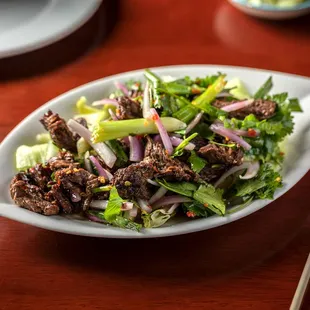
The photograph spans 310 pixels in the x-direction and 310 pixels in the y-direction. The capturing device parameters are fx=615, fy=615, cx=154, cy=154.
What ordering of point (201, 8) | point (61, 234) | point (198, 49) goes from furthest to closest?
1. point (201, 8)
2. point (198, 49)
3. point (61, 234)

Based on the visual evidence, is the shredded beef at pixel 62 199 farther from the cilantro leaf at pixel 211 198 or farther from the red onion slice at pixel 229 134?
the red onion slice at pixel 229 134

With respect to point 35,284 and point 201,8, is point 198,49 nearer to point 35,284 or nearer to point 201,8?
point 201,8

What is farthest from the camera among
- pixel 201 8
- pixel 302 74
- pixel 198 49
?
pixel 201 8

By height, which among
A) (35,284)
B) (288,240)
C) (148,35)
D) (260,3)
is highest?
(260,3)

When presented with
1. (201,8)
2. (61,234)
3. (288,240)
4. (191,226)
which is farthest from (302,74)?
(61,234)

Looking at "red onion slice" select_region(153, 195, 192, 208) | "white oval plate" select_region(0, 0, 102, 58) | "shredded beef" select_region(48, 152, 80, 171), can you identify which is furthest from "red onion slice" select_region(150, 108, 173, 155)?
"white oval plate" select_region(0, 0, 102, 58)

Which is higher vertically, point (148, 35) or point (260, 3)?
point (260, 3)

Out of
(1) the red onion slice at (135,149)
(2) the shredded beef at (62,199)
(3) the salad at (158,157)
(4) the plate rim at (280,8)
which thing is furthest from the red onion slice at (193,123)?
(4) the plate rim at (280,8)
